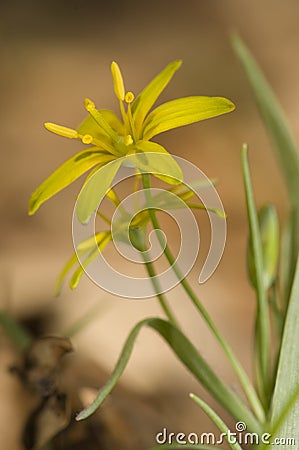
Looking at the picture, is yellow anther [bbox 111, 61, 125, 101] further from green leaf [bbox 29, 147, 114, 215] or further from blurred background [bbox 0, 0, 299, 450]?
blurred background [bbox 0, 0, 299, 450]

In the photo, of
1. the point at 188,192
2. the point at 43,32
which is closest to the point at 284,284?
the point at 188,192

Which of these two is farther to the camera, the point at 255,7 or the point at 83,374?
the point at 255,7

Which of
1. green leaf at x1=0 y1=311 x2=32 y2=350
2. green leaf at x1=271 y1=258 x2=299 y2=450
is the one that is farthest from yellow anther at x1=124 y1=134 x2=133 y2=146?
green leaf at x1=0 y1=311 x2=32 y2=350

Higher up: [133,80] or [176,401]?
[133,80]

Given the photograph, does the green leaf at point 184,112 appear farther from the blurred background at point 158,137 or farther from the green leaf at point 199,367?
the blurred background at point 158,137

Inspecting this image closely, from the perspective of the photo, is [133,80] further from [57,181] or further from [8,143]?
[57,181]

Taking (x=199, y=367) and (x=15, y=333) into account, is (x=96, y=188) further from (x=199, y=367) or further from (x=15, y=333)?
(x=15, y=333)

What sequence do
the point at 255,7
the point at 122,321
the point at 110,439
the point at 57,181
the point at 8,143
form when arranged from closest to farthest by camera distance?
the point at 57,181
the point at 110,439
the point at 122,321
the point at 8,143
the point at 255,7
